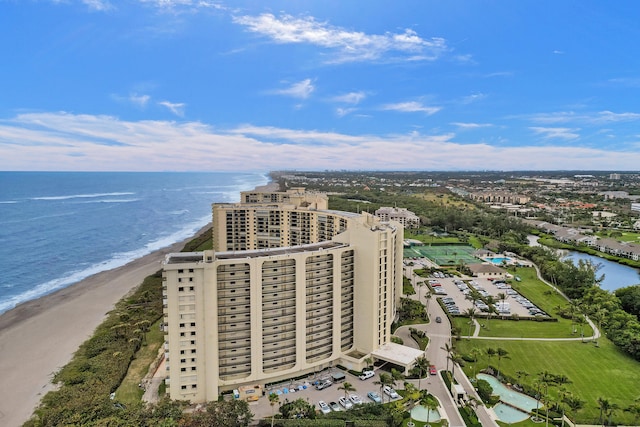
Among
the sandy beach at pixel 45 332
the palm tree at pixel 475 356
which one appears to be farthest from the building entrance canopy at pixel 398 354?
the sandy beach at pixel 45 332

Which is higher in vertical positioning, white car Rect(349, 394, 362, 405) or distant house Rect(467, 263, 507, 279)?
distant house Rect(467, 263, 507, 279)

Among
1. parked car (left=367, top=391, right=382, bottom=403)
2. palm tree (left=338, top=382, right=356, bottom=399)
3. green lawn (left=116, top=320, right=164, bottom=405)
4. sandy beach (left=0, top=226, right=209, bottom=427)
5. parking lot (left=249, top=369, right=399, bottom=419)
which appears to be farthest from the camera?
sandy beach (left=0, top=226, right=209, bottom=427)

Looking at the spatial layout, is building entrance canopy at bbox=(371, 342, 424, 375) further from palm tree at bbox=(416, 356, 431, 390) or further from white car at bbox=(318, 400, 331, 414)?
white car at bbox=(318, 400, 331, 414)

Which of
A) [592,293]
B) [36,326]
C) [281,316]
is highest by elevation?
[281,316]

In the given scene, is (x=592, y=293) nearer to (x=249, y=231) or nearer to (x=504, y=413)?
(x=504, y=413)

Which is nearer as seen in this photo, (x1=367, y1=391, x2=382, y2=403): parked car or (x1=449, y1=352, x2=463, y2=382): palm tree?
(x1=367, y1=391, x2=382, y2=403): parked car

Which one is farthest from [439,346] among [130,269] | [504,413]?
[130,269]

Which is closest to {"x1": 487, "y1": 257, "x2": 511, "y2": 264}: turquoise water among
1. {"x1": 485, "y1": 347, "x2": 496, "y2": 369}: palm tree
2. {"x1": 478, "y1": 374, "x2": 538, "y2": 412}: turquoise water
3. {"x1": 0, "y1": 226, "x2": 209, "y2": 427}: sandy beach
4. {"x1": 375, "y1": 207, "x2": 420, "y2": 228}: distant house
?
{"x1": 375, "y1": 207, "x2": 420, "y2": 228}: distant house
